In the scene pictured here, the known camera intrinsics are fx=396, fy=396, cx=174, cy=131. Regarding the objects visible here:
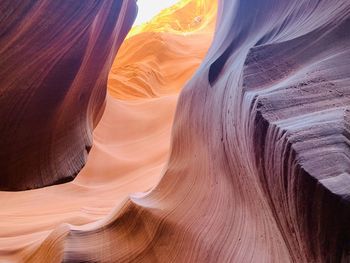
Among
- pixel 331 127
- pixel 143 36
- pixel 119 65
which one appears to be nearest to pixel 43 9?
pixel 331 127

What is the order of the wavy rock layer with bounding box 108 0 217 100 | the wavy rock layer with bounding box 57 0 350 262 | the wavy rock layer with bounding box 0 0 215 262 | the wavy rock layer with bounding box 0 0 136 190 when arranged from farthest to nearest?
1. the wavy rock layer with bounding box 108 0 217 100
2. the wavy rock layer with bounding box 0 0 136 190
3. the wavy rock layer with bounding box 0 0 215 262
4. the wavy rock layer with bounding box 57 0 350 262

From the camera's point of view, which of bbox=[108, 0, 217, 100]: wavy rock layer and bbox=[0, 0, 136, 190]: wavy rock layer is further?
bbox=[108, 0, 217, 100]: wavy rock layer

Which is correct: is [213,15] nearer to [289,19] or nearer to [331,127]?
[289,19]

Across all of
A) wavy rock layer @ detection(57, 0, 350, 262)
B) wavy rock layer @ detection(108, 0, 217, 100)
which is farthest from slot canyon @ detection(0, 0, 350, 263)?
wavy rock layer @ detection(108, 0, 217, 100)

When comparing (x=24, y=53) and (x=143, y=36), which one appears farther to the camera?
(x=143, y=36)

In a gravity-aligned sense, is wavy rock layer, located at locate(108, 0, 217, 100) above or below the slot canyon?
above

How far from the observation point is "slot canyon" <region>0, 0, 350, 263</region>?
80cm

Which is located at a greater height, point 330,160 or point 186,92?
point 186,92

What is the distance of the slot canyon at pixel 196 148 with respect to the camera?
0.80 metres

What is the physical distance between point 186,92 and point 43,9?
864mm

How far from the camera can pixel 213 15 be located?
323 inches

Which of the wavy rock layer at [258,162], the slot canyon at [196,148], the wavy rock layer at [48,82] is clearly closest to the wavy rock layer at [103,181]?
the slot canyon at [196,148]

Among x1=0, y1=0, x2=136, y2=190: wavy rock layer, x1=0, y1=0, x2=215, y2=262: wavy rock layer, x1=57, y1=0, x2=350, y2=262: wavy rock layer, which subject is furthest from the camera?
x1=0, y1=0, x2=136, y2=190: wavy rock layer

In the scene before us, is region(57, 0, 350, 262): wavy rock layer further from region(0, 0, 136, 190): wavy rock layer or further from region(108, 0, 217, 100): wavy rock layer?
region(108, 0, 217, 100): wavy rock layer
